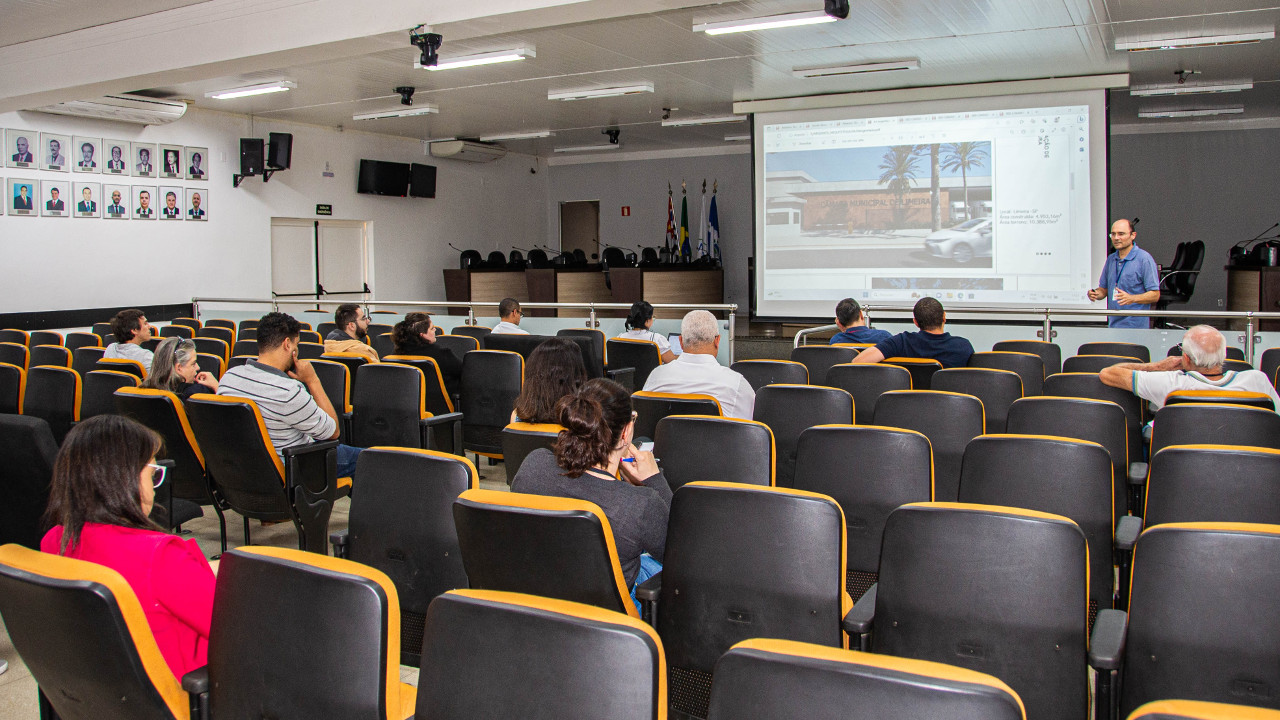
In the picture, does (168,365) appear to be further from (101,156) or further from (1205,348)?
(101,156)

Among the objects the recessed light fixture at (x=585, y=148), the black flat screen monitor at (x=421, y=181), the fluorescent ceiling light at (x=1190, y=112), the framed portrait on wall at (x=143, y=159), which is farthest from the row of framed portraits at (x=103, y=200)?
the fluorescent ceiling light at (x=1190, y=112)

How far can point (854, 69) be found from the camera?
9.59m

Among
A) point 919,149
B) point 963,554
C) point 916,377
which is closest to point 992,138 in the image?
point 919,149

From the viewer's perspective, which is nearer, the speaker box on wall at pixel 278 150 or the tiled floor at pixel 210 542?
the tiled floor at pixel 210 542

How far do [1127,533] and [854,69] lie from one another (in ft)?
25.7

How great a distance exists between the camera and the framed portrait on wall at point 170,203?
11.6 meters

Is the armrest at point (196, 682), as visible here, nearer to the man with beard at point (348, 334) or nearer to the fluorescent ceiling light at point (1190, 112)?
the man with beard at point (348, 334)

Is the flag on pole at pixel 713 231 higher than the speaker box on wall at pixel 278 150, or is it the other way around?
the speaker box on wall at pixel 278 150

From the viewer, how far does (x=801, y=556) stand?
2156 mm

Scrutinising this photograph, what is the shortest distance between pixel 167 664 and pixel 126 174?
1111 cm

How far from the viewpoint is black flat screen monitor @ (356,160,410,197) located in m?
14.2

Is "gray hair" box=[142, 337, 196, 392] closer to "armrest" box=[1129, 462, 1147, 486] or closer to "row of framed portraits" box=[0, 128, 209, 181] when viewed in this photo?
"armrest" box=[1129, 462, 1147, 486]

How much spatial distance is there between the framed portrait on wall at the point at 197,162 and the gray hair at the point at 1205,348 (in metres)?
11.7

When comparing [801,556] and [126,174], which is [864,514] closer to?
[801,556]
